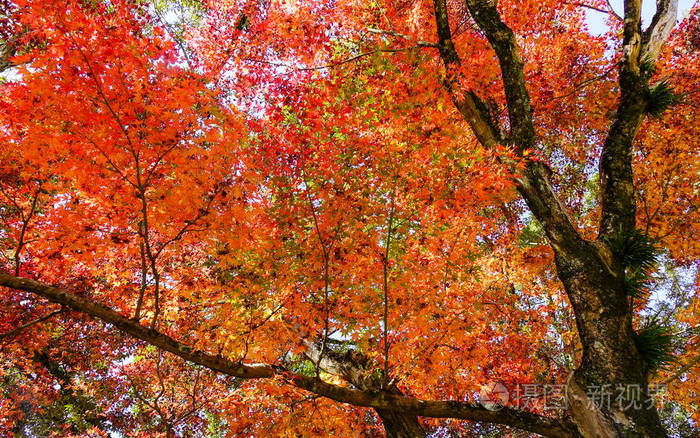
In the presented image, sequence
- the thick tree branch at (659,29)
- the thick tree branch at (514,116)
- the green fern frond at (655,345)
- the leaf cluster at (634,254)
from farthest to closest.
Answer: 1. the thick tree branch at (659,29)
2. the thick tree branch at (514,116)
3. the leaf cluster at (634,254)
4. the green fern frond at (655,345)

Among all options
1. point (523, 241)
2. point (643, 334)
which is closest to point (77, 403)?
point (643, 334)

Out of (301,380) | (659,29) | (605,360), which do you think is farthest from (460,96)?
(301,380)

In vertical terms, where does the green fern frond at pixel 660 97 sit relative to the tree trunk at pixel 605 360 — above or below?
above

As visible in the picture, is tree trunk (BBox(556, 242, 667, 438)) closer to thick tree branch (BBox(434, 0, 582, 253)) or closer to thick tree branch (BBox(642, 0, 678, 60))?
thick tree branch (BBox(434, 0, 582, 253))

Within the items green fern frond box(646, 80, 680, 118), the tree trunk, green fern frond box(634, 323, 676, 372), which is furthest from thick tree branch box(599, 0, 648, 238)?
green fern frond box(634, 323, 676, 372)

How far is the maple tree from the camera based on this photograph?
4.11m

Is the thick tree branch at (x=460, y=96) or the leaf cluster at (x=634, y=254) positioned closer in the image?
the leaf cluster at (x=634, y=254)

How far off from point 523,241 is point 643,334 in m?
9.97

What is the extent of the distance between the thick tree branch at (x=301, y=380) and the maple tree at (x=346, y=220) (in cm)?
3

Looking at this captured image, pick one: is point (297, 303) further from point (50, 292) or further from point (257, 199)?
point (50, 292)

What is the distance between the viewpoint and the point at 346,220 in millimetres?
5461

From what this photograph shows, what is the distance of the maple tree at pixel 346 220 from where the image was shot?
13.5 ft

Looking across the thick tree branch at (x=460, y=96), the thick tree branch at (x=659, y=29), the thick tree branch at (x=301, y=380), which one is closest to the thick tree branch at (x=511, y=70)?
the thick tree branch at (x=460, y=96)

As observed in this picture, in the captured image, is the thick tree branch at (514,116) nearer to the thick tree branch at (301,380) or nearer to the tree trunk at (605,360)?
the tree trunk at (605,360)
